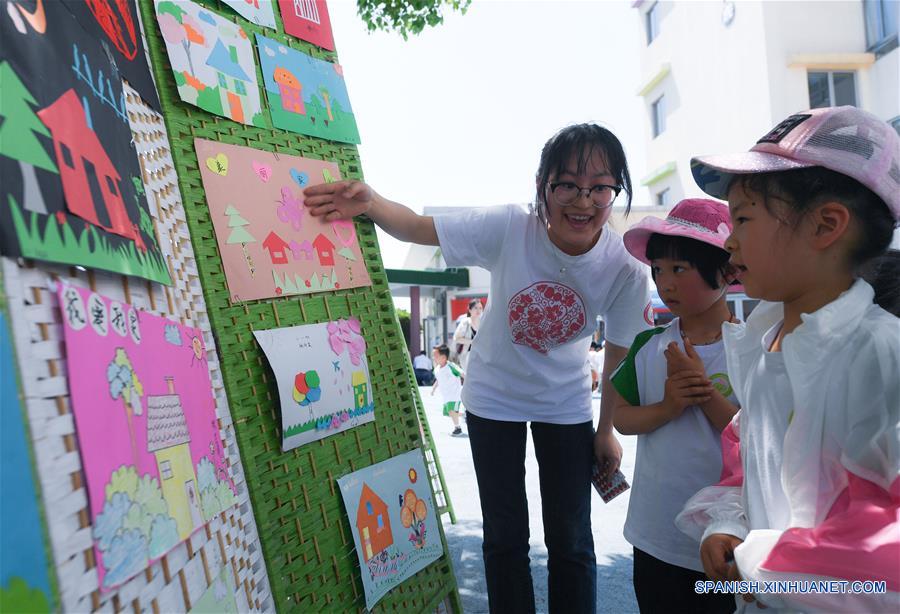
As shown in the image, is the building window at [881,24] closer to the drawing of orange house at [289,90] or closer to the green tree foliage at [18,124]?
the drawing of orange house at [289,90]

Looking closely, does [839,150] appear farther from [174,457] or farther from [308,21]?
[308,21]

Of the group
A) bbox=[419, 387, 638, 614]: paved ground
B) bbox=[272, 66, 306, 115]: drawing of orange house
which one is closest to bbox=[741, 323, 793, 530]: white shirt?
bbox=[272, 66, 306, 115]: drawing of orange house

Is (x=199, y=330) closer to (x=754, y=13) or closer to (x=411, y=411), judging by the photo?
(x=411, y=411)

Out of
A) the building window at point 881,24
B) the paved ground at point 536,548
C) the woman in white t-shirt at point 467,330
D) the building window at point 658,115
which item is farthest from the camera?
the building window at point 658,115

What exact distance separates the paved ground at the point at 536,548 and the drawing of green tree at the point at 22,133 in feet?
7.45

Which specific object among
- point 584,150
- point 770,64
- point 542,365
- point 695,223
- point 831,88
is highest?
point 770,64

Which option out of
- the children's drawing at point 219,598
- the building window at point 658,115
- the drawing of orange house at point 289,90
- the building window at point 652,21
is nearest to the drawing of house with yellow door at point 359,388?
the children's drawing at point 219,598

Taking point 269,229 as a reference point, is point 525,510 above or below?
below

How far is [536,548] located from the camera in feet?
10.4

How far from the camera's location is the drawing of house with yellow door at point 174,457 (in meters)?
0.88

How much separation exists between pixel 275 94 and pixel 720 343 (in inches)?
48.5

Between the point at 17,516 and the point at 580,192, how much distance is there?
1.46 metres

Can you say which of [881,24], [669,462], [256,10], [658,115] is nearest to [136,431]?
[256,10]

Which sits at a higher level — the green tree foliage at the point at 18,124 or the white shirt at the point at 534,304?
the green tree foliage at the point at 18,124
